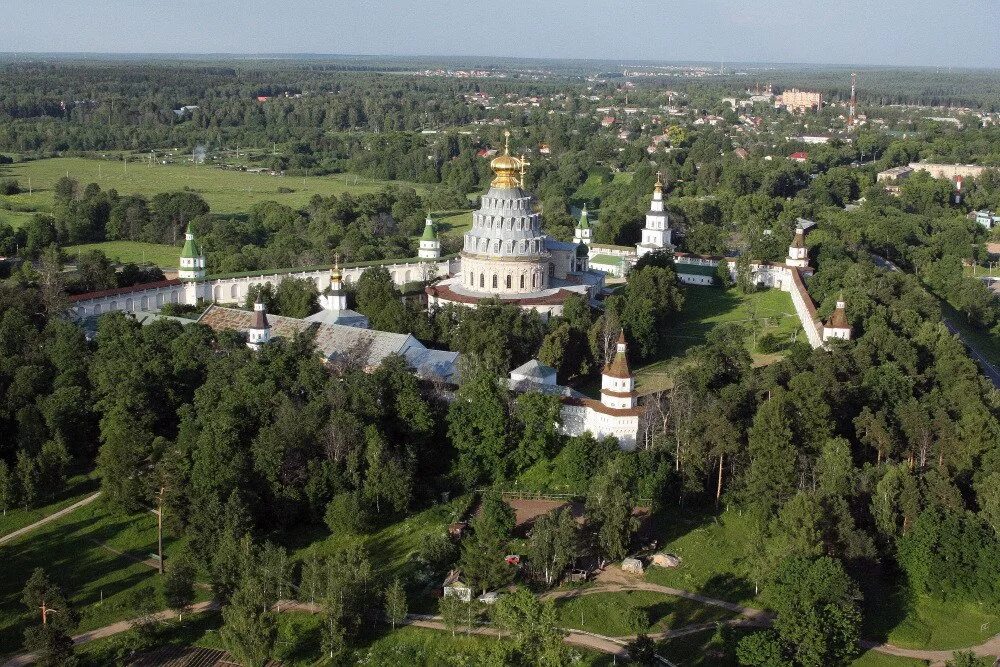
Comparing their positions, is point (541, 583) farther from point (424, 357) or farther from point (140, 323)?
point (140, 323)

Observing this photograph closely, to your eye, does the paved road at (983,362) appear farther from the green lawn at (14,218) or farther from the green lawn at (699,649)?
the green lawn at (14,218)

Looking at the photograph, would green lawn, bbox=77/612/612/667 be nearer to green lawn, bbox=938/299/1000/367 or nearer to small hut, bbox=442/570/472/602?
small hut, bbox=442/570/472/602

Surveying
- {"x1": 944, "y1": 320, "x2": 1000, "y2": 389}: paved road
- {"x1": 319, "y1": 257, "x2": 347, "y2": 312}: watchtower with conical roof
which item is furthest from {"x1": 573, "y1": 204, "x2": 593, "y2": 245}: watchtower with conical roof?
{"x1": 319, "y1": 257, "x2": 347, "y2": 312}: watchtower with conical roof

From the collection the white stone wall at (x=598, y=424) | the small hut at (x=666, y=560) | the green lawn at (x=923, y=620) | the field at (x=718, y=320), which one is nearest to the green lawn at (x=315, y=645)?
the small hut at (x=666, y=560)

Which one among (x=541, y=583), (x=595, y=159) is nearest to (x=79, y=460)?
(x=541, y=583)

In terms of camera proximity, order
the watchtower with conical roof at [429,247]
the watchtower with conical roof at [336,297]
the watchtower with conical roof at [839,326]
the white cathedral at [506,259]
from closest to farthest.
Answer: the watchtower with conical roof at [839,326]
the watchtower with conical roof at [336,297]
the white cathedral at [506,259]
the watchtower with conical roof at [429,247]

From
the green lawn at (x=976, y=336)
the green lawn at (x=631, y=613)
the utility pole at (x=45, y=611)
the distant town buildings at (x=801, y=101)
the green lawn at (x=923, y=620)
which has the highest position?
the distant town buildings at (x=801, y=101)

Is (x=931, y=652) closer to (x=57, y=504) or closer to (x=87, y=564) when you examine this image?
(x=87, y=564)
